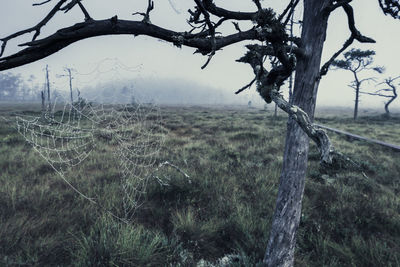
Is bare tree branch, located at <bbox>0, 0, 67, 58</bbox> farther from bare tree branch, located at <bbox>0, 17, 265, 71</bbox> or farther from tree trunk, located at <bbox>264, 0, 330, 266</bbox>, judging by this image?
tree trunk, located at <bbox>264, 0, 330, 266</bbox>

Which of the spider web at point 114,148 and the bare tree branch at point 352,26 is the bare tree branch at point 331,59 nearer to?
the bare tree branch at point 352,26

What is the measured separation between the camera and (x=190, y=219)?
3.23 metres

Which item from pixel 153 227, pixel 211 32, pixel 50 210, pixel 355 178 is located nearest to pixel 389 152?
pixel 355 178

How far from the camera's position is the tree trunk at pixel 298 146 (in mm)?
1887

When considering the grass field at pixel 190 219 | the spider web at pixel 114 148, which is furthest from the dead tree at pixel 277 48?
the spider web at pixel 114 148

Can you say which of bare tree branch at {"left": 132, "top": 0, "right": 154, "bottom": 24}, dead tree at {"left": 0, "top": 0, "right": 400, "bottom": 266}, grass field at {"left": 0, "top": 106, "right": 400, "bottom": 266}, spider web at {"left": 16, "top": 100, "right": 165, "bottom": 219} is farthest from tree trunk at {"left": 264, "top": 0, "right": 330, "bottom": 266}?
spider web at {"left": 16, "top": 100, "right": 165, "bottom": 219}

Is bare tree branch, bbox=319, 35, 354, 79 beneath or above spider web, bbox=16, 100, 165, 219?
above

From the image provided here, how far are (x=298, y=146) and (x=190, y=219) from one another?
215 cm

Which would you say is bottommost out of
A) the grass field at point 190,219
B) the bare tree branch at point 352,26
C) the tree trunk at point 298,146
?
the grass field at point 190,219

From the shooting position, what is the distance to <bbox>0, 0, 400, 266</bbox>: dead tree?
985mm

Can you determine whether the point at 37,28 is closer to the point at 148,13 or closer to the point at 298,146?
the point at 148,13

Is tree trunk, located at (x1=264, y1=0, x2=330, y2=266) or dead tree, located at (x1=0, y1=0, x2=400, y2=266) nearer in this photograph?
dead tree, located at (x1=0, y1=0, x2=400, y2=266)

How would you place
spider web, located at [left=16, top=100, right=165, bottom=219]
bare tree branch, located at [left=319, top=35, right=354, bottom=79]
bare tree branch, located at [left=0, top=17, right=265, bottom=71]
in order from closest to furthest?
bare tree branch, located at [left=0, top=17, right=265, bottom=71]
bare tree branch, located at [left=319, top=35, right=354, bottom=79]
spider web, located at [left=16, top=100, right=165, bottom=219]

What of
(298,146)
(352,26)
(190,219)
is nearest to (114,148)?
(190,219)
